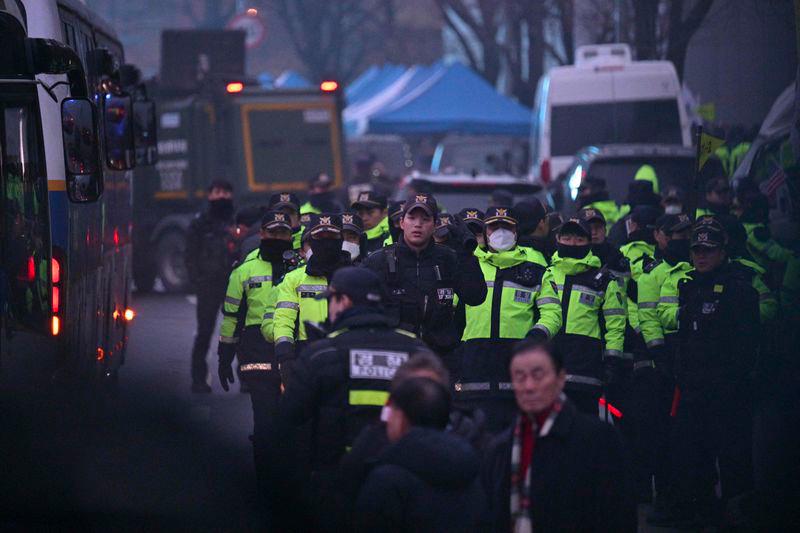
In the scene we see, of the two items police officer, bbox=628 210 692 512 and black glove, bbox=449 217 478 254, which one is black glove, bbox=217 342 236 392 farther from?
police officer, bbox=628 210 692 512

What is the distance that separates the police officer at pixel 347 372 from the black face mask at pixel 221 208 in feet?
26.7

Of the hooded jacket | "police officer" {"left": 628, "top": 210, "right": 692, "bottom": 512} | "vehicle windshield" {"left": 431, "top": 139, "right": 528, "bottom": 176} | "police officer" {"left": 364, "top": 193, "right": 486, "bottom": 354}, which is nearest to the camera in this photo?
the hooded jacket

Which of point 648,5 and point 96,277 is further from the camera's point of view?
point 648,5

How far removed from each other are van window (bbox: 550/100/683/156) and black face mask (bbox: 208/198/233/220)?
9.17 m

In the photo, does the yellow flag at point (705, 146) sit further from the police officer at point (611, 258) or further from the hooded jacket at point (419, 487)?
the hooded jacket at point (419, 487)

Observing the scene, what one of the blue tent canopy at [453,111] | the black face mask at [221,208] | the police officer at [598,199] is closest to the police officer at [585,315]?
the police officer at [598,199]

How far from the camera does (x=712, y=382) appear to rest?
900 cm

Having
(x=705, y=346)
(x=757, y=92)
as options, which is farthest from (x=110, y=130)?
(x=757, y=92)

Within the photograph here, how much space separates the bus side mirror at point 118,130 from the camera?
1109 centimetres

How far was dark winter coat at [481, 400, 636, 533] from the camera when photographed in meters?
5.17

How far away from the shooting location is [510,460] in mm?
5215

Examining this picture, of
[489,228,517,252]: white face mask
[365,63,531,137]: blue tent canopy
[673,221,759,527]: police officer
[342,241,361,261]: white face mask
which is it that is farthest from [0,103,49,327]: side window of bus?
[365,63,531,137]: blue tent canopy

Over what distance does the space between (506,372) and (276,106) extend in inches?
615

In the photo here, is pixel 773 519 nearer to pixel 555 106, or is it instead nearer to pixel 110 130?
pixel 110 130
